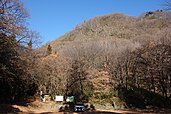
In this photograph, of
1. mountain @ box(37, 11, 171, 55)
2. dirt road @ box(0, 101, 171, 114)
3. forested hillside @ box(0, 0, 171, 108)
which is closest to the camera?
dirt road @ box(0, 101, 171, 114)

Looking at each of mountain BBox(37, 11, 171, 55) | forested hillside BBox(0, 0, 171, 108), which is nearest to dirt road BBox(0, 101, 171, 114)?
forested hillside BBox(0, 0, 171, 108)

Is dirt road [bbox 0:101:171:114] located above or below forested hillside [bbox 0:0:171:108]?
below

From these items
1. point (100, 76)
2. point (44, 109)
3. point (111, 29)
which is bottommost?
point (44, 109)

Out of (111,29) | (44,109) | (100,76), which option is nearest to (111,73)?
(100,76)

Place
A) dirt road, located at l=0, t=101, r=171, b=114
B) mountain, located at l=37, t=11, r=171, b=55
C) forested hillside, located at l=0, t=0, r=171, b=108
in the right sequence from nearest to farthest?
1. dirt road, located at l=0, t=101, r=171, b=114
2. forested hillside, located at l=0, t=0, r=171, b=108
3. mountain, located at l=37, t=11, r=171, b=55

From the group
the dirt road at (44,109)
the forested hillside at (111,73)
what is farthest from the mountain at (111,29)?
the dirt road at (44,109)

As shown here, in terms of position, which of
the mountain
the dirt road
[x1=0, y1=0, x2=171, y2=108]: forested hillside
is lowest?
the dirt road

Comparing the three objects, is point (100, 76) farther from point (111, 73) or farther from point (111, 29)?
point (111, 29)

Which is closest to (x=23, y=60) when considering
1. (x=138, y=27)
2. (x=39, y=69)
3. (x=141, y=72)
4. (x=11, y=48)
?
(x=11, y=48)

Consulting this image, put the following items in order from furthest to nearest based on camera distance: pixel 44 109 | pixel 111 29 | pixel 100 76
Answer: pixel 111 29 → pixel 100 76 → pixel 44 109

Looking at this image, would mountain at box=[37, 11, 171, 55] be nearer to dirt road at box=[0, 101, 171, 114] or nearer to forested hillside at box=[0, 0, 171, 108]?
forested hillside at box=[0, 0, 171, 108]

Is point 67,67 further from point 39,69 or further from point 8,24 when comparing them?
point 8,24

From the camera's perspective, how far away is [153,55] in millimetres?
35125

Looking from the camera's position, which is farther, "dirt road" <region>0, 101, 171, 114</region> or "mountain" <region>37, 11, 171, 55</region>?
"mountain" <region>37, 11, 171, 55</region>
